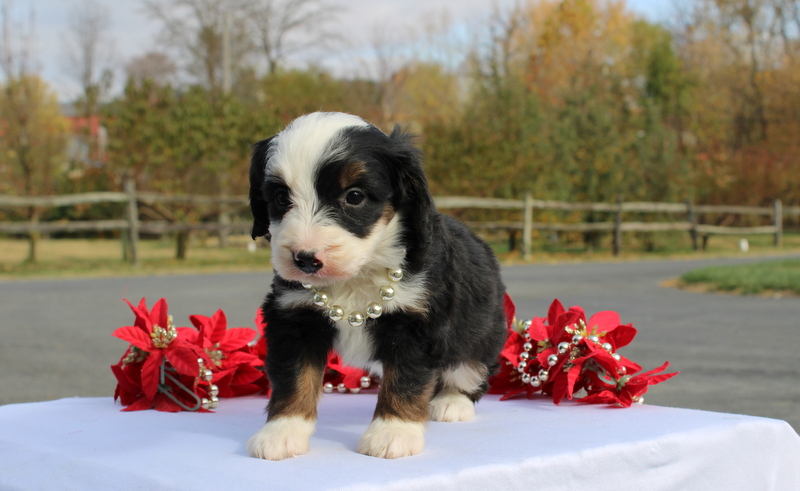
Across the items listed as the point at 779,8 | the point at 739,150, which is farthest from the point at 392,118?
the point at 779,8

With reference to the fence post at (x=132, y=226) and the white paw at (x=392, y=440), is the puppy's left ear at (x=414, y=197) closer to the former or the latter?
the white paw at (x=392, y=440)

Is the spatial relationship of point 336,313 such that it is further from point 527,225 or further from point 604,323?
point 527,225

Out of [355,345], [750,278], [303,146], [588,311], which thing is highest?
[303,146]

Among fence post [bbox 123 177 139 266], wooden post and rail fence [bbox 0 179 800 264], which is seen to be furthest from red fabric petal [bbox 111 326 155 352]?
fence post [bbox 123 177 139 266]

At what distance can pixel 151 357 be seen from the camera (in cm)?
300

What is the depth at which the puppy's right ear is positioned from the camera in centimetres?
248

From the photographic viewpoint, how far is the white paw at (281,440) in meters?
2.11

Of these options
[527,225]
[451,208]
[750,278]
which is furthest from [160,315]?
[527,225]

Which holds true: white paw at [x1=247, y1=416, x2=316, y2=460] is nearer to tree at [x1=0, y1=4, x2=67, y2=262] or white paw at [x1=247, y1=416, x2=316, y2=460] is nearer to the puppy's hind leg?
the puppy's hind leg

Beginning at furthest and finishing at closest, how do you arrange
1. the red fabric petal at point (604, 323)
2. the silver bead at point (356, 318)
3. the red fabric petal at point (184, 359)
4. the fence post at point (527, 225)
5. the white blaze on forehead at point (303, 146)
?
the fence post at point (527, 225) < the red fabric petal at point (604, 323) < the red fabric petal at point (184, 359) < the silver bead at point (356, 318) < the white blaze on forehead at point (303, 146)

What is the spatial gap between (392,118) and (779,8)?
21.5m

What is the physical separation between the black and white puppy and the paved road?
9.92ft

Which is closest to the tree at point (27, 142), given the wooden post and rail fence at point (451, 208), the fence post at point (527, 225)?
the wooden post and rail fence at point (451, 208)

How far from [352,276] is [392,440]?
0.52m
